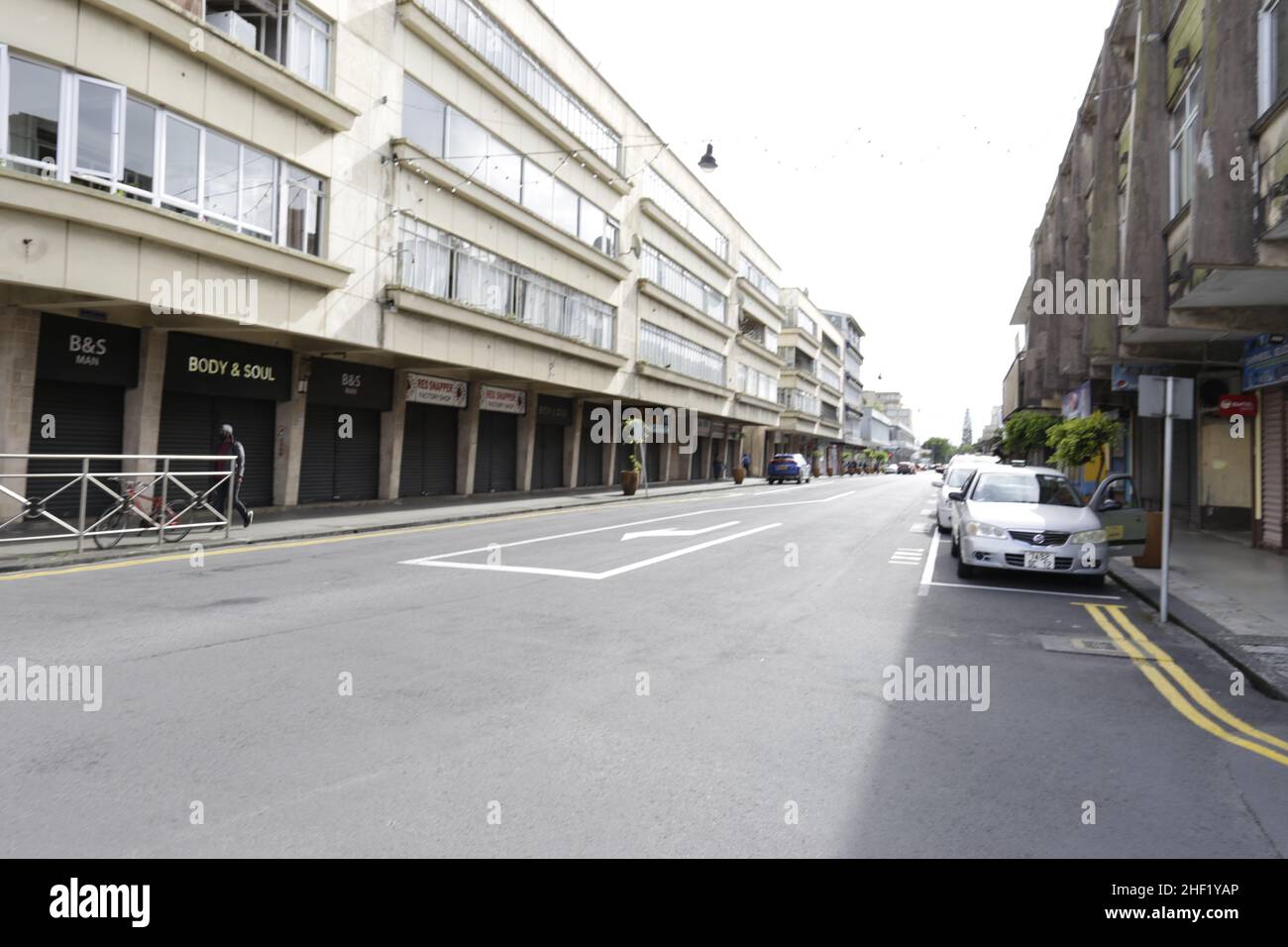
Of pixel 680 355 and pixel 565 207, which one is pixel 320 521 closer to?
pixel 565 207

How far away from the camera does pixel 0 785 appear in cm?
371

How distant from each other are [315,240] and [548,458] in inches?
642

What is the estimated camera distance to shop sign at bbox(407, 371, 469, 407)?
78.3 ft

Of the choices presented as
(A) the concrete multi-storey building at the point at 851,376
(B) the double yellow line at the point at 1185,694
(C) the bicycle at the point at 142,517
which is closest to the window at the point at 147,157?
(C) the bicycle at the point at 142,517

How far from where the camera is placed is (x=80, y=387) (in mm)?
15180

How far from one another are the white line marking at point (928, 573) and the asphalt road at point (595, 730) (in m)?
0.75

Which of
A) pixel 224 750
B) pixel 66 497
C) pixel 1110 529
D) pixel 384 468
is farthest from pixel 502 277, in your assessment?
pixel 224 750

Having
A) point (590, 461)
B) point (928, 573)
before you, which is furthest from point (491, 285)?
point (928, 573)

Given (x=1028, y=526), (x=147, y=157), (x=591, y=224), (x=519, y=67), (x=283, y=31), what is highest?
(x=519, y=67)

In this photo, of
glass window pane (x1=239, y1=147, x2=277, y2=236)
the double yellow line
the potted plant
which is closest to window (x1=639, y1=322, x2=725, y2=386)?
the potted plant

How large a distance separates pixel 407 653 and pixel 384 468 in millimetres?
17708

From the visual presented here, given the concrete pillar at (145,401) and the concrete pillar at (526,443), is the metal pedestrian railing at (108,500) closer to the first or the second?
the concrete pillar at (145,401)

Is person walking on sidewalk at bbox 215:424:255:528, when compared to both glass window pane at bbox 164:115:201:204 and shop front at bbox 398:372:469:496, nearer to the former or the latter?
glass window pane at bbox 164:115:201:204
